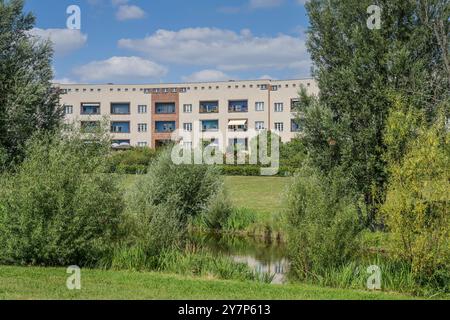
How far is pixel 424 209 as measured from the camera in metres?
13.6

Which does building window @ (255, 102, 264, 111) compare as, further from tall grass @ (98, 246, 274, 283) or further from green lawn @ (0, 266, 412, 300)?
green lawn @ (0, 266, 412, 300)

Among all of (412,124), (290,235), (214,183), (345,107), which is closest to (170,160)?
(214,183)

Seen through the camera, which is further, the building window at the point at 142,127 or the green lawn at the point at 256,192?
the building window at the point at 142,127

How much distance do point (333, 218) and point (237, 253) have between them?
7.16 meters

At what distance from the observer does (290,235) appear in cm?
1568

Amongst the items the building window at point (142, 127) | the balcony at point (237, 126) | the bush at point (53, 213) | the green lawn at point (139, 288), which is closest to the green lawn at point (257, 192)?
the bush at point (53, 213)

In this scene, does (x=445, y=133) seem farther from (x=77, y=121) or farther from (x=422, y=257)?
(x=77, y=121)

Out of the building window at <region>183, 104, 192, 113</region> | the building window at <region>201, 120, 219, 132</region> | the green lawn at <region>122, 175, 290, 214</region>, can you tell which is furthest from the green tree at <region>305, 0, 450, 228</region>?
the building window at <region>183, 104, 192, 113</region>

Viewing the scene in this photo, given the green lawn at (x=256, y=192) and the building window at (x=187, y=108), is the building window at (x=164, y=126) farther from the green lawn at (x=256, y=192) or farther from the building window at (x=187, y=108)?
the green lawn at (x=256, y=192)

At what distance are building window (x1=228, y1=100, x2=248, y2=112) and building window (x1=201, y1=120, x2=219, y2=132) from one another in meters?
3.34

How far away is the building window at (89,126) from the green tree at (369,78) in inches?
321

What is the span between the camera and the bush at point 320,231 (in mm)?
14844

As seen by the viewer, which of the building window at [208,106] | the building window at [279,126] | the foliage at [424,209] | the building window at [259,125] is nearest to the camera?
the foliage at [424,209]
